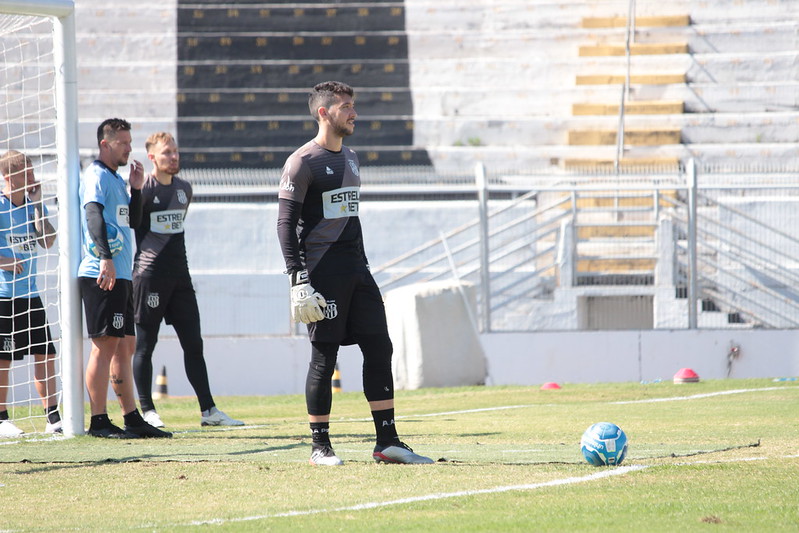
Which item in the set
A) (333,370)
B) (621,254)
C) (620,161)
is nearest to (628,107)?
(620,161)

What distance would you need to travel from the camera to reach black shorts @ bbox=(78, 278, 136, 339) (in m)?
7.75

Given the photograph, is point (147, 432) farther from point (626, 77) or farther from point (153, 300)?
point (626, 77)

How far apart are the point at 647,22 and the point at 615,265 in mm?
11593

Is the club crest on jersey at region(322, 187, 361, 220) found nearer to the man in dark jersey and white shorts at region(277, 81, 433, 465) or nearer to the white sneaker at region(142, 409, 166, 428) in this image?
the man in dark jersey and white shorts at region(277, 81, 433, 465)

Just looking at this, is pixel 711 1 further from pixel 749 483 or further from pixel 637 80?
pixel 749 483

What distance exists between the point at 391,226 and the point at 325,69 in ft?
24.6

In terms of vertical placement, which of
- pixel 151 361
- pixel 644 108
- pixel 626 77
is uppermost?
pixel 626 77

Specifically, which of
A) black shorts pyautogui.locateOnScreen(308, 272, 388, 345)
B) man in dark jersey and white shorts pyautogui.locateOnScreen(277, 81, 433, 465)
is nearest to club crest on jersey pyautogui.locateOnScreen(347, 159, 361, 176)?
man in dark jersey and white shorts pyautogui.locateOnScreen(277, 81, 433, 465)

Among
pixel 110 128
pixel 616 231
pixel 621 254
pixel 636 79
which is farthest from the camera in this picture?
pixel 636 79

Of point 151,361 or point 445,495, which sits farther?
point 151,361

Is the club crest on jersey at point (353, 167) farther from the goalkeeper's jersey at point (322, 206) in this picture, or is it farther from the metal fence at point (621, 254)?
the metal fence at point (621, 254)

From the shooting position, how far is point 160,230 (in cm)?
905

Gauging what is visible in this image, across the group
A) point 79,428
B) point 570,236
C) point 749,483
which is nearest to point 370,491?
point 749,483

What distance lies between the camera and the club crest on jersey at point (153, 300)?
9047mm
